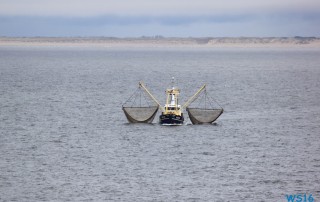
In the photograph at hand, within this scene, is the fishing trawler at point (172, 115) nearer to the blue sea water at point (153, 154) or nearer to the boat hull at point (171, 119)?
the boat hull at point (171, 119)

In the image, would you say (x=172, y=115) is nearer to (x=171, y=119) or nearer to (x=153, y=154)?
(x=171, y=119)

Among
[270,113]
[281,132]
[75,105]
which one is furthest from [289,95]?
[281,132]

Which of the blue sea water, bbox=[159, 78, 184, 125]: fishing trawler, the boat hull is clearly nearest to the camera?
the blue sea water

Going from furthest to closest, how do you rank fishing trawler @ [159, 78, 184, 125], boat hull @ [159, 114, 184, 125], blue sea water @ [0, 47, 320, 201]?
boat hull @ [159, 114, 184, 125], fishing trawler @ [159, 78, 184, 125], blue sea water @ [0, 47, 320, 201]

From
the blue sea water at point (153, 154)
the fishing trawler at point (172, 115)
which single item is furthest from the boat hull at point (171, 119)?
the blue sea water at point (153, 154)

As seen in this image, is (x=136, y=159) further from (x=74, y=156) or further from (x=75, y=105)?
(x=75, y=105)

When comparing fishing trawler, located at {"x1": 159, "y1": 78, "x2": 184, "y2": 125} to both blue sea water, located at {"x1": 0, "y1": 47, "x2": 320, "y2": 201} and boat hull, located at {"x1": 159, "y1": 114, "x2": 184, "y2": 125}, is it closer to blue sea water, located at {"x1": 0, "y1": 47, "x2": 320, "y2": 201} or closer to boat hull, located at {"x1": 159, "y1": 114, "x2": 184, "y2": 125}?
boat hull, located at {"x1": 159, "y1": 114, "x2": 184, "y2": 125}

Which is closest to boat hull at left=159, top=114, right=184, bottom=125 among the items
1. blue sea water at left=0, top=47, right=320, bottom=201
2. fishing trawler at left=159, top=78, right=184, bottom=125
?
fishing trawler at left=159, top=78, right=184, bottom=125

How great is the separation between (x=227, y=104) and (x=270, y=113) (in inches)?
523

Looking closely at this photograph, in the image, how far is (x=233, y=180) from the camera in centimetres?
6950

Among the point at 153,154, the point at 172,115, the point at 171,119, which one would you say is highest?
the point at 172,115

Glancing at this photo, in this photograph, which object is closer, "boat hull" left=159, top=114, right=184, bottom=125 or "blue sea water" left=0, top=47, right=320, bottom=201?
"blue sea water" left=0, top=47, right=320, bottom=201

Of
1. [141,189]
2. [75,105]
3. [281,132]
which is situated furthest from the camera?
[75,105]

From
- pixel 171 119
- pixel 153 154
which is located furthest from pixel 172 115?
pixel 153 154
